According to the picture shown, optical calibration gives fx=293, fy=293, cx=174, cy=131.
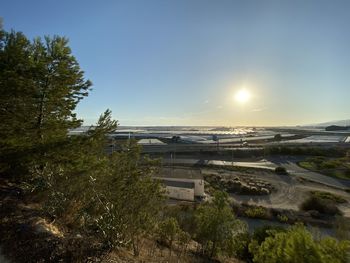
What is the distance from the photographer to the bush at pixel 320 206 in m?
29.6

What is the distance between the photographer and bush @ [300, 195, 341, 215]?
2956 cm

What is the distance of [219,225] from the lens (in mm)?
11570

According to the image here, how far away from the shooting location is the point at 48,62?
13.4 m

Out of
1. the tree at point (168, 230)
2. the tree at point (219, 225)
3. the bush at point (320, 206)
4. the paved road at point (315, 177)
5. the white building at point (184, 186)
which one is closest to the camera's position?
the tree at point (219, 225)

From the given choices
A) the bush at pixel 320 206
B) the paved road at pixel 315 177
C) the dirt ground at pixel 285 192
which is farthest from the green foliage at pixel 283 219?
the paved road at pixel 315 177

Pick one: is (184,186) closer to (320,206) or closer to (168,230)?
(320,206)

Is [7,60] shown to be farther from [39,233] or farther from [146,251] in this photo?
[146,251]

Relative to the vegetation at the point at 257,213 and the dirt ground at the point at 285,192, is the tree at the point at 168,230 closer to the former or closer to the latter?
the vegetation at the point at 257,213

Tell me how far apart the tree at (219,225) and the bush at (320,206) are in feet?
72.3

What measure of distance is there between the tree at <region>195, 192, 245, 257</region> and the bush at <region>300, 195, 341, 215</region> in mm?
22037

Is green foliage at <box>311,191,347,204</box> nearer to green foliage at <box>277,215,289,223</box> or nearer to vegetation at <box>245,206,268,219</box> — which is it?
green foliage at <box>277,215,289,223</box>

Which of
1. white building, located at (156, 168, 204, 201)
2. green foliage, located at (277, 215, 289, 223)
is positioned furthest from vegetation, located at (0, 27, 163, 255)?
green foliage, located at (277, 215, 289, 223)

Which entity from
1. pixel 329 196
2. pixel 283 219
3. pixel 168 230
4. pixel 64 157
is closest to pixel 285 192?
pixel 329 196

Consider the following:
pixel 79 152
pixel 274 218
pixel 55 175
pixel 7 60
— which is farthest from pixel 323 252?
pixel 274 218
